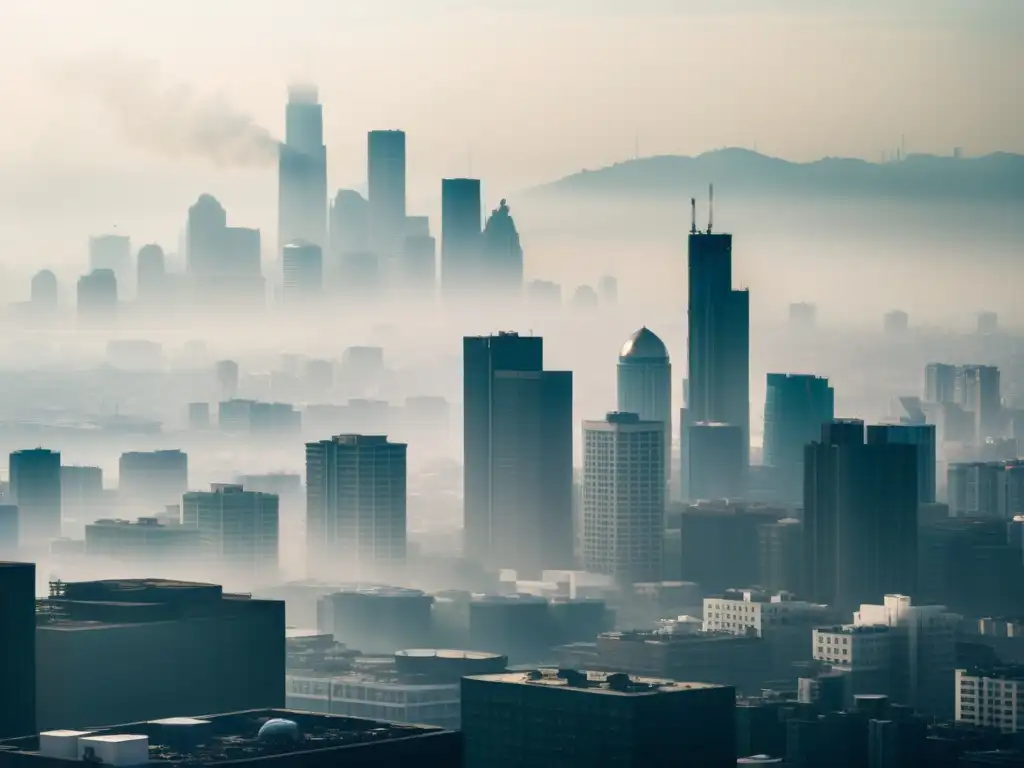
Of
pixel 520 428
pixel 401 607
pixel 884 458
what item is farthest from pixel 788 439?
pixel 401 607

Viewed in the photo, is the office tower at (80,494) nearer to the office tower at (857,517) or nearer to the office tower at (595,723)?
the office tower at (857,517)

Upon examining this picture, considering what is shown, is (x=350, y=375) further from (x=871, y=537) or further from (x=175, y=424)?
(x=871, y=537)

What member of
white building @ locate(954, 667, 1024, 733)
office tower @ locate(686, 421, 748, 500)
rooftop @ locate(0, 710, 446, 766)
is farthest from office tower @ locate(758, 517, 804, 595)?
rooftop @ locate(0, 710, 446, 766)

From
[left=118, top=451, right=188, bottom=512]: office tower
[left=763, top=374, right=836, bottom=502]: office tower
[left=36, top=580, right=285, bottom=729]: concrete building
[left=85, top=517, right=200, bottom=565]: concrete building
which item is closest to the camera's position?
[left=36, top=580, right=285, bottom=729]: concrete building

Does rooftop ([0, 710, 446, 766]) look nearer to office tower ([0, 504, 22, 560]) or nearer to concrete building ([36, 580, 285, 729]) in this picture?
concrete building ([36, 580, 285, 729])

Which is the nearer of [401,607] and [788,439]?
[401,607]

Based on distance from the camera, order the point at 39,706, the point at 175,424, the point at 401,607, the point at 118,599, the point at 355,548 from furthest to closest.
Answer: the point at 175,424 < the point at 355,548 < the point at 401,607 < the point at 118,599 < the point at 39,706
